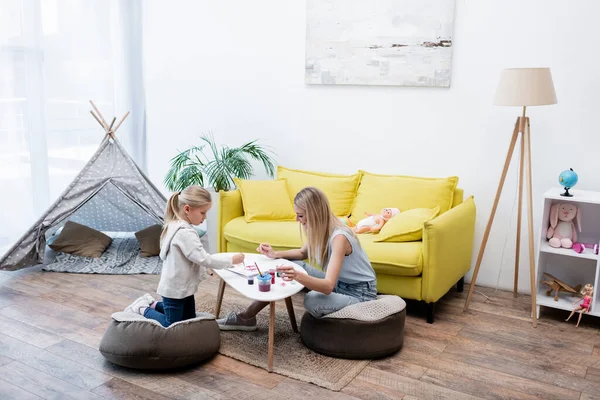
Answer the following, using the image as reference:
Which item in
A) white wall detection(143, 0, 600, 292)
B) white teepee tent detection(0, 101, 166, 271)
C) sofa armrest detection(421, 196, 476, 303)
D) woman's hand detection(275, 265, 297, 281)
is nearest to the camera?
woman's hand detection(275, 265, 297, 281)

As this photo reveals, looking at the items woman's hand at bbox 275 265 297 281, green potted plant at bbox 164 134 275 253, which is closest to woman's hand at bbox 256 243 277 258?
woman's hand at bbox 275 265 297 281

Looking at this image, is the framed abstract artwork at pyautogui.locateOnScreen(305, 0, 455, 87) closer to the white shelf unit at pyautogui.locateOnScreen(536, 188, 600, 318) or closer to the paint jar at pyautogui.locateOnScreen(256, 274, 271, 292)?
the white shelf unit at pyautogui.locateOnScreen(536, 188, 600, 318)

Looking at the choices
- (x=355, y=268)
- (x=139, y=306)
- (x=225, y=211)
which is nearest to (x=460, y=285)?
(x=355, y=268)

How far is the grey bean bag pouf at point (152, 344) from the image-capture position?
2.70m

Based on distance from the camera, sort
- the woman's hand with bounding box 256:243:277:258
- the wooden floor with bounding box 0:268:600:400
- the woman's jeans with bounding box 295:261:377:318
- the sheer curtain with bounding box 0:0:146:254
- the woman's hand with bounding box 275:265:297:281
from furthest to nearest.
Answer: the sheer curtain with bounding box 0:0:146:254, the woman's hand with bounding box 256:243:277:258, the woman's jeans with bounding box 295:261:377:318, the woman's hand with bounding box 275:265:297:281, the wooden floor with bounding box 0:268:600:400

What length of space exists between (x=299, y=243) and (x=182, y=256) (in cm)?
96

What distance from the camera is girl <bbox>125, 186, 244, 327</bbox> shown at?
2.85 m

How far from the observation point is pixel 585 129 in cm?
366

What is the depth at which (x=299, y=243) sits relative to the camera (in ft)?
12.0

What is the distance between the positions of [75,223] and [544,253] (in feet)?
11.0

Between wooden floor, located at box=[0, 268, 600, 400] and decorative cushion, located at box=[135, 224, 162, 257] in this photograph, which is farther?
decorative cushion, located at box=[135, 224, 162, 257]

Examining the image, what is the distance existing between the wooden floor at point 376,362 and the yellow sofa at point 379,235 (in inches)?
9.5

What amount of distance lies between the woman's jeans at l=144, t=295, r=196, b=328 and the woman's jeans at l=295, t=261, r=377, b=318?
1.88 ft

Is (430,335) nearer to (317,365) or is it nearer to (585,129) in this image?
(317,365)
